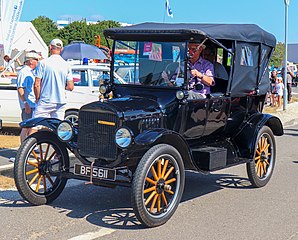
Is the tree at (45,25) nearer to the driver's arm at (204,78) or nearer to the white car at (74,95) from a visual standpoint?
the white car at (74,95)

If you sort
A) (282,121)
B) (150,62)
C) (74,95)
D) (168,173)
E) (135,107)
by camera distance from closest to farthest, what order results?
(168,173) → (135,107) → (150,62) → (74,95) → (282,121)

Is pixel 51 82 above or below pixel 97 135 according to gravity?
above

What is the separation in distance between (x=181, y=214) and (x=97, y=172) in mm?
1103

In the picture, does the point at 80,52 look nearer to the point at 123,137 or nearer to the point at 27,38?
the point at 123,137

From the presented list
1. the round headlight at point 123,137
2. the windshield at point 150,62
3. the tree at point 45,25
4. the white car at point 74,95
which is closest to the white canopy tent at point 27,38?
the white car at point 74,95

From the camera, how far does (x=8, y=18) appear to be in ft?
52.7

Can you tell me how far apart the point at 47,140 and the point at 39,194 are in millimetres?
639

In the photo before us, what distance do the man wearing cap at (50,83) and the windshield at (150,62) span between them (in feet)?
3.91

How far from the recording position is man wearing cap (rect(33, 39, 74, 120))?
7.83 m

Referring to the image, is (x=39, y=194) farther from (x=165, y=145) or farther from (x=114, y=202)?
(x=165, y=145)

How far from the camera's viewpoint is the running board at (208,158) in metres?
6.31

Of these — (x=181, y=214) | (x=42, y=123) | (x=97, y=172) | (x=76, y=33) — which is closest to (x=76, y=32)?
(x=76, y=33)

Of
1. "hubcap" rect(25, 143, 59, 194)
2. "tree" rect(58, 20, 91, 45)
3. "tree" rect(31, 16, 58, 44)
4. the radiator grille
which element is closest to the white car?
"hubcap" rect(25, 143, 59, 194)

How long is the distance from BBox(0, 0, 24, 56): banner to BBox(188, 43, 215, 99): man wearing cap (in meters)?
10.5
